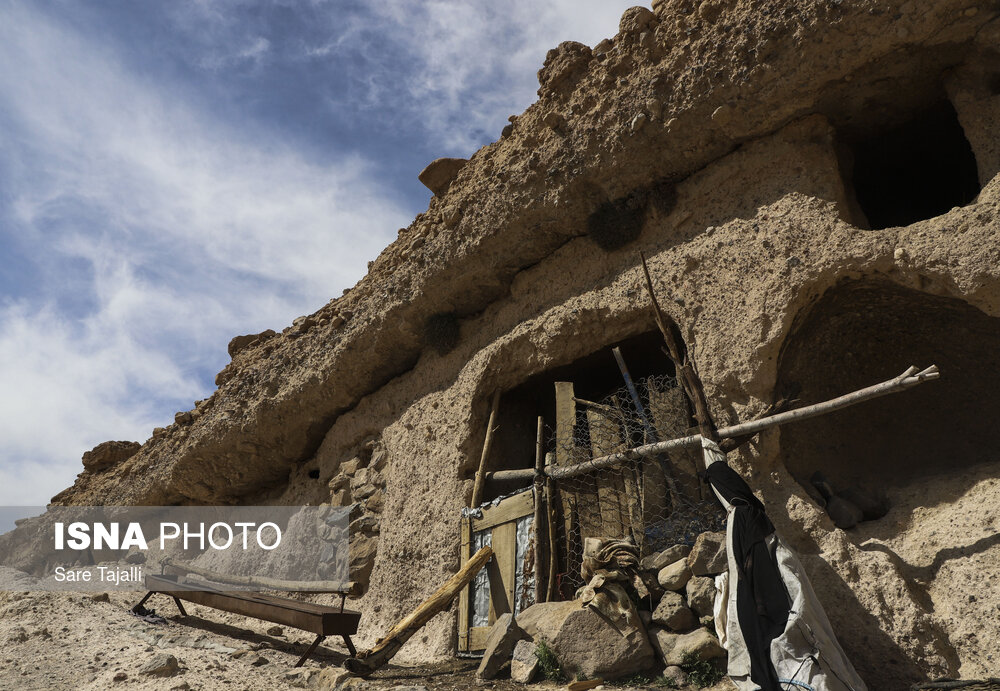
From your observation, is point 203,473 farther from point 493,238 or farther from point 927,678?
point 927,678

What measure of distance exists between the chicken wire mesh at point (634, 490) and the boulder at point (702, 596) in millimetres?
414

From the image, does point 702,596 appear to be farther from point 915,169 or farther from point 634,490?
point 915,169

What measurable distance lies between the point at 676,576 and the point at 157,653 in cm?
385

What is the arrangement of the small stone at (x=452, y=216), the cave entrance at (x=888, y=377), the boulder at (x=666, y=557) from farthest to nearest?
1. the small stone at (x=452, y=216)
2. the cave entrance at (x=888, y=377)
3. the boulder at (x=666, y=557)

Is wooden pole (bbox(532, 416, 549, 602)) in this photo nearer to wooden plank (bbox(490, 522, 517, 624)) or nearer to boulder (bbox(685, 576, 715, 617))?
wooden plank (bbox(490, 522, 517, 624))

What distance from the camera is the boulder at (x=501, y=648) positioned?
4.40 m

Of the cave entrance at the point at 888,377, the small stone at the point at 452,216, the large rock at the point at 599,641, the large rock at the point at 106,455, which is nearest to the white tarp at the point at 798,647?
the large rock at the point at 599,641

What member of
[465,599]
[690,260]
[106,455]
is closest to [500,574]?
[465,599]

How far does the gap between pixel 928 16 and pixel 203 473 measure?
8707 mm

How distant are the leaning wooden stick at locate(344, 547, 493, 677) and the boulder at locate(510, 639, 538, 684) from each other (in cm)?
84

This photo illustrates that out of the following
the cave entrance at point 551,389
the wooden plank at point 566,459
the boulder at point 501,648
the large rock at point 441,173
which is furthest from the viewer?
the large rock at point 441,173

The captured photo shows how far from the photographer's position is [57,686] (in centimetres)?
508

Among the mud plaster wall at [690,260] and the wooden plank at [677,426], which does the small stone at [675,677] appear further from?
the wooden plank at [677,426]

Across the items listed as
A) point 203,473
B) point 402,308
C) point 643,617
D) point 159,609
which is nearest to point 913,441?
point 643,617
